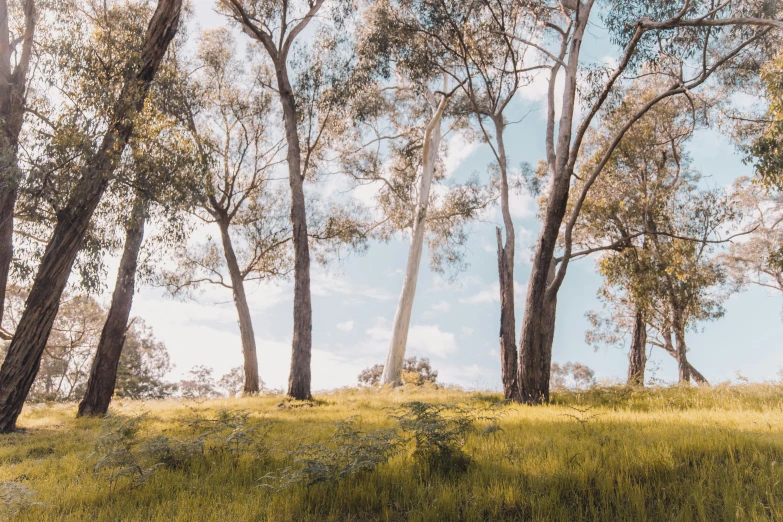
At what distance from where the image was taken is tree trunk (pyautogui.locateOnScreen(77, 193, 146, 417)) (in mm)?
10836

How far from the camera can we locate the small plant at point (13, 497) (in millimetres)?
4016

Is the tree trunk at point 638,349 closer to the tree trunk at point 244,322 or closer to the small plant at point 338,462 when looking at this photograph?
the tree trunk at point 244,322

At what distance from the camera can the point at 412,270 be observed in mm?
18188

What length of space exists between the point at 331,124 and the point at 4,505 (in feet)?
51.9

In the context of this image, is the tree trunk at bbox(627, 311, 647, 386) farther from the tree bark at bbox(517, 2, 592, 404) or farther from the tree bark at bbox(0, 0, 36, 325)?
the tree bark at bbox(0, 0, 36, 325)

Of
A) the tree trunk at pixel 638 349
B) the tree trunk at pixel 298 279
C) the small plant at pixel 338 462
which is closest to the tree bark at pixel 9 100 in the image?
the tree trunk at pixel 298 279

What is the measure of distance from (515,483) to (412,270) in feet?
46.4

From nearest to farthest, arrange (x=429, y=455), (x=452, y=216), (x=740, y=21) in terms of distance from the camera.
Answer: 1. (x=429, y=455)
2. (x=740, y=21)
3. (x=452, y=216)

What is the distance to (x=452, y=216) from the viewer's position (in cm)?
2105

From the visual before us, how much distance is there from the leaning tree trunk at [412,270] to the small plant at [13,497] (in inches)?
501

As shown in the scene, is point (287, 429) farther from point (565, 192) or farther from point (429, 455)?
point (565, 192)

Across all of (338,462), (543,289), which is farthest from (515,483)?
(543,289)

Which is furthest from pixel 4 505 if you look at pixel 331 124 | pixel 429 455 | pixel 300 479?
pixel 331 124

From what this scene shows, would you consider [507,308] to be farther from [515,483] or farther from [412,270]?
[515,483]
